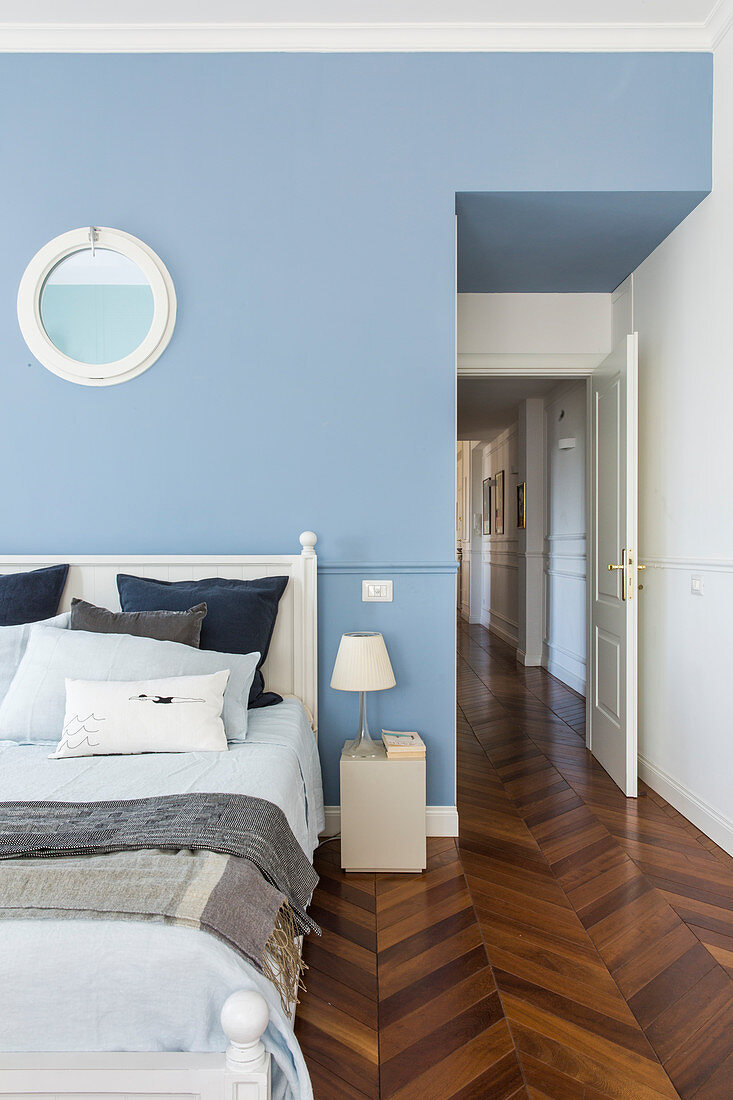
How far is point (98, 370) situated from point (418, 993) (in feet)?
7.74

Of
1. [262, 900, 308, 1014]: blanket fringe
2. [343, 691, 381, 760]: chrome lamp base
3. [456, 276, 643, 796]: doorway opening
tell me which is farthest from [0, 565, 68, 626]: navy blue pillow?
[456, 276, 643, 796]: doorway opening

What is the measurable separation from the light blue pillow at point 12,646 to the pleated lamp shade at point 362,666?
94 cm

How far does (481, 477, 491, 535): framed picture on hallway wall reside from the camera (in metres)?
9.04

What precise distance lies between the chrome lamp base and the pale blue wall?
0.62 feet

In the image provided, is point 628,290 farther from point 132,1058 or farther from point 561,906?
point 132,1058

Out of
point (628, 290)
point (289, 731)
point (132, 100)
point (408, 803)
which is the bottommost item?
point (408, 803)

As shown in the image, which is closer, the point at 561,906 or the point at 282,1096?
the point at 282,1096

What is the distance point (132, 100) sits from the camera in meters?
2.74

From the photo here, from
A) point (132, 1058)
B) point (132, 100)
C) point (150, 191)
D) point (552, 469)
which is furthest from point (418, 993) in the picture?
point (552, 469)

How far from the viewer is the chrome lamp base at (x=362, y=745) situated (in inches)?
98.4

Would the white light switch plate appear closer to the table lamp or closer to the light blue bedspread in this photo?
the table lamp

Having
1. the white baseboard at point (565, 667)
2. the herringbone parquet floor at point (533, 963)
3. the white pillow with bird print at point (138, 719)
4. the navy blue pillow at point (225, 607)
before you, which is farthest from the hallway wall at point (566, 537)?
the white pillow with bird print at point (138, 719)

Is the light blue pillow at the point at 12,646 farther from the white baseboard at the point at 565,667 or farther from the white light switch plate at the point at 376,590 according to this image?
the white baseboard at the point at 565,667

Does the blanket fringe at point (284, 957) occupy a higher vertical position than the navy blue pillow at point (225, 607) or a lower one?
lower
